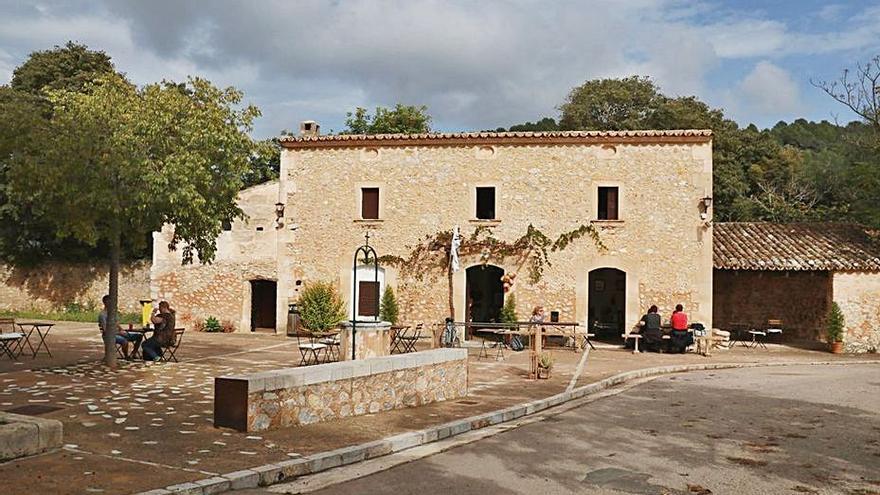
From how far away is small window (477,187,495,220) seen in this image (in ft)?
66.6

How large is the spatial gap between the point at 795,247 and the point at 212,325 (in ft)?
53.9

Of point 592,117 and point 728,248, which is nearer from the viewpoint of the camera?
point 728,248

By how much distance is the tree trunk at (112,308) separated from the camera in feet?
40.1

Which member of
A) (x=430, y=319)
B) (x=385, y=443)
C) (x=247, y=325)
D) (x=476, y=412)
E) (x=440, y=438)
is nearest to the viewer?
(x=385, y=443)

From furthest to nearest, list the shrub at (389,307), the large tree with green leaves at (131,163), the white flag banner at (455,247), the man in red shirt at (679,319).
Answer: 1. the shrub at (389,307)
2. the white flag banner at (455,247)
3. the man in red shirt at (679,319)
4. the large tree with green leaves at (131,163)

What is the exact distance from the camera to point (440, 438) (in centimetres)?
820

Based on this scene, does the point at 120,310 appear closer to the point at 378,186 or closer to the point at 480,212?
the point at 378,186

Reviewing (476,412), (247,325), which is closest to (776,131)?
(247,325)

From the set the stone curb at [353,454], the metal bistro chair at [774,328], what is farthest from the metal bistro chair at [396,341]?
the metal bistro chair at [774,328]

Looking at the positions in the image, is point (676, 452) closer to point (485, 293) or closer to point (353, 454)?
point (353, 454)

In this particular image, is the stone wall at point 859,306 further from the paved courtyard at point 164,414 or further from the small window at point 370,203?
the small window at point 370,203

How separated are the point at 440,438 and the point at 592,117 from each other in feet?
109

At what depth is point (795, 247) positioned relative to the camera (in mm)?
20328

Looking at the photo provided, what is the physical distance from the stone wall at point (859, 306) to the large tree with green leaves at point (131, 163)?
50.3 ft
